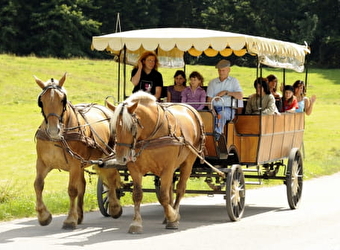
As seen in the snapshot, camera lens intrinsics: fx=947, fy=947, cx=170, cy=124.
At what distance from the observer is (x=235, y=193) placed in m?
12.9

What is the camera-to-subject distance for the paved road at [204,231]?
34.0ft

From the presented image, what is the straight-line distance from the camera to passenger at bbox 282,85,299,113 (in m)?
15.9

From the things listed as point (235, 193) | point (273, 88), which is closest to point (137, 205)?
point (235, 193)

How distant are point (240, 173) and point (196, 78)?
1.52 m

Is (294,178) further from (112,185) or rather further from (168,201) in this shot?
(168,201)

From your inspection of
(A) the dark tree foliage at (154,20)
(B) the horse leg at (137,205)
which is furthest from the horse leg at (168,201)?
(A) the dark tree foliage at (154,20)

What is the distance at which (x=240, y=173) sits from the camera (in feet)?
43.2

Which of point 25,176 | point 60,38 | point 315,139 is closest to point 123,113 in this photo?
point 25,176

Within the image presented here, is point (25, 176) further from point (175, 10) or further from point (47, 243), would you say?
point (175, 10)

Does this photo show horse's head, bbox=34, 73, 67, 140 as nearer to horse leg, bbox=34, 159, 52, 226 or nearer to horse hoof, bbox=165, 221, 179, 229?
horse leg, bbox=34, 159, 52, 226

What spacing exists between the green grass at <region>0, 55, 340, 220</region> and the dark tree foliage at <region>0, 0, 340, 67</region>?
11.8 m

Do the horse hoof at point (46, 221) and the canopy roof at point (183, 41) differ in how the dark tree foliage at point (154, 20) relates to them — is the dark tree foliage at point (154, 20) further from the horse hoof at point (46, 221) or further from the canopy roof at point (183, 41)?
the horse hoof at point (46, 221)

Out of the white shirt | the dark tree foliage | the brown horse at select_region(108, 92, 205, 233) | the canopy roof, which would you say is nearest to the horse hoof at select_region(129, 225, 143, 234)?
the brown horse at select_region(108, 92, 205, 233)

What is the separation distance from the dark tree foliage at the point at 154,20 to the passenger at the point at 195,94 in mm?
52839
